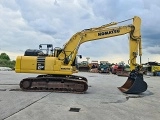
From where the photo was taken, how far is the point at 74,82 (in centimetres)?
1627

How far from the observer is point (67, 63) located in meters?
17.5

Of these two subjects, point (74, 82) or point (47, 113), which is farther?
point (74, 82)

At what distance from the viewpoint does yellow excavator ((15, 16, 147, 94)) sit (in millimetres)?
16281

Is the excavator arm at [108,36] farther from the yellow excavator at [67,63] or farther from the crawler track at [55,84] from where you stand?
the crawler track at [55,84]

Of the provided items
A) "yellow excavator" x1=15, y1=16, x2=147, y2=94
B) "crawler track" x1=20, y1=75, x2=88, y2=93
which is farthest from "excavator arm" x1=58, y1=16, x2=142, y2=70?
"crawler track" x1=20, y1=75, x2=88, y2=93

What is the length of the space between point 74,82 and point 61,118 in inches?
290

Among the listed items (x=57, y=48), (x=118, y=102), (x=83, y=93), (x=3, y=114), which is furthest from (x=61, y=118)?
(x=57, y=48)

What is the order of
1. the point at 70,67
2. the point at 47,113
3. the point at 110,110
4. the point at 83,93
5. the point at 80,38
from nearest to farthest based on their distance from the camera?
the point at 47,113
the point at 110,110
the point at 83,93
the point at 70,67
the point at 80,38

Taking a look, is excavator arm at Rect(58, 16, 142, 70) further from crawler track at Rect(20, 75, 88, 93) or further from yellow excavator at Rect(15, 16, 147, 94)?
crawler track at Rect(20, 75, 88, 93)

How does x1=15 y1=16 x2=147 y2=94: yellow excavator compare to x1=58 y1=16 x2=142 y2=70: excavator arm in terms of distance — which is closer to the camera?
x1=15 y1=16 x2=147 y2=94: yellow excavator

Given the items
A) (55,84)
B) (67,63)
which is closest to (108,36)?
(67,63)

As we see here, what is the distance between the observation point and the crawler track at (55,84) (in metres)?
16.2

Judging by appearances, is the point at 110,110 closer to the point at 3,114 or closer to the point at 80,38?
the point at 3,114

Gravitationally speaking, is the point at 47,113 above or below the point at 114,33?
below
